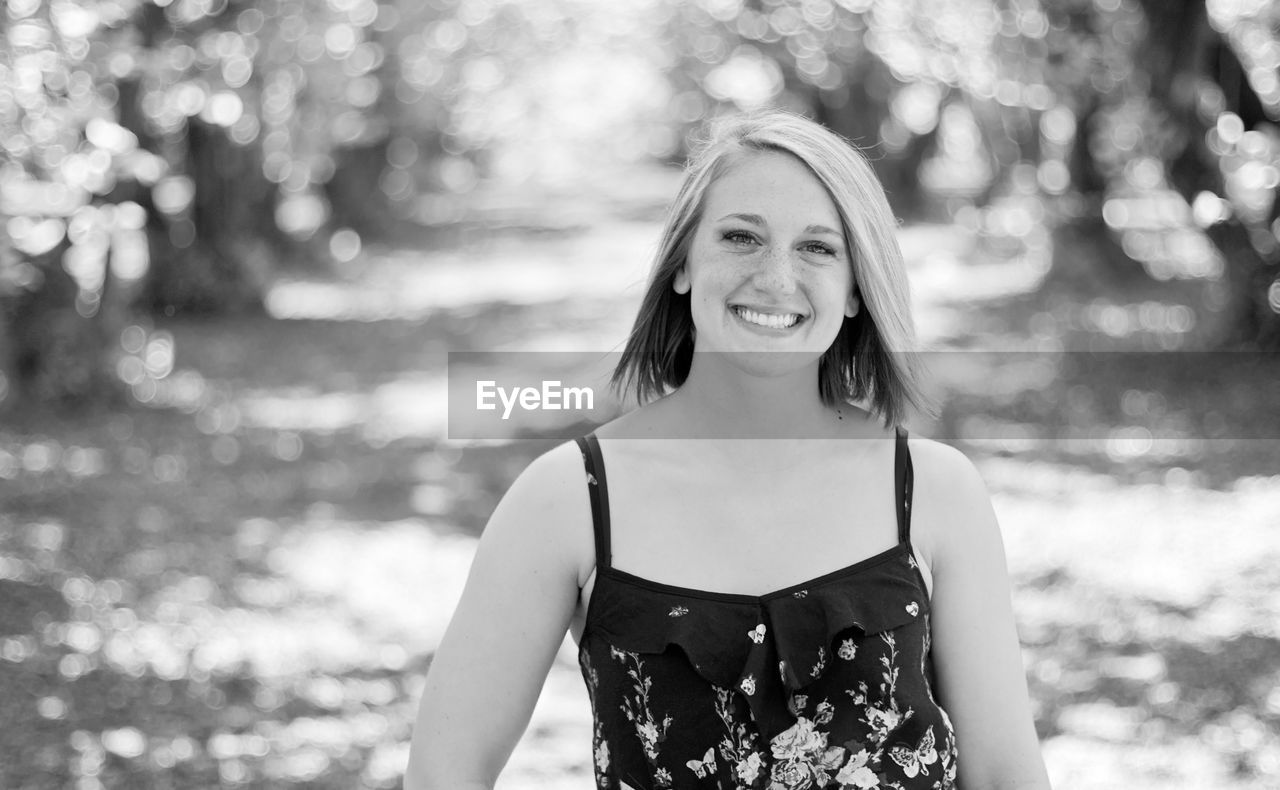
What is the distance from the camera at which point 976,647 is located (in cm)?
226

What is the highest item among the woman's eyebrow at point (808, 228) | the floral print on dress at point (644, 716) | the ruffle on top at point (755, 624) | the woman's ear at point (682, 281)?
the woman's eyebrow at point (808, 228)

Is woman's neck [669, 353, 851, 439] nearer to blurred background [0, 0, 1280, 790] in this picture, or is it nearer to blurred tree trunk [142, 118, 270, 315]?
blurred background [0, 0, 1280, 790]

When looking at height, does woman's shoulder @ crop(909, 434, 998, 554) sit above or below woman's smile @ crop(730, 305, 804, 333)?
below

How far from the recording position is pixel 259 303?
15.2 m

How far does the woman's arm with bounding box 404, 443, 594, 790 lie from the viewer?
2.14 m

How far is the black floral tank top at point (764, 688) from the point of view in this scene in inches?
83.6

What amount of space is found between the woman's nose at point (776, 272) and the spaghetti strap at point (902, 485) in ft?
1.07

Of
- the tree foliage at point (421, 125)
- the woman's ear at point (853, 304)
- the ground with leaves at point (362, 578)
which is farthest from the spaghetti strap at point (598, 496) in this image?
the tree foliage at point (421, 125)

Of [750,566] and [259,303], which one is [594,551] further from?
[259,303]

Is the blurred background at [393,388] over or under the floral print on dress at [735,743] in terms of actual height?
over

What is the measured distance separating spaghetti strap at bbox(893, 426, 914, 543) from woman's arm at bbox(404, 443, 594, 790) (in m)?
0.47

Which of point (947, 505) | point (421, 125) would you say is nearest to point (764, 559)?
point (947, 505)
